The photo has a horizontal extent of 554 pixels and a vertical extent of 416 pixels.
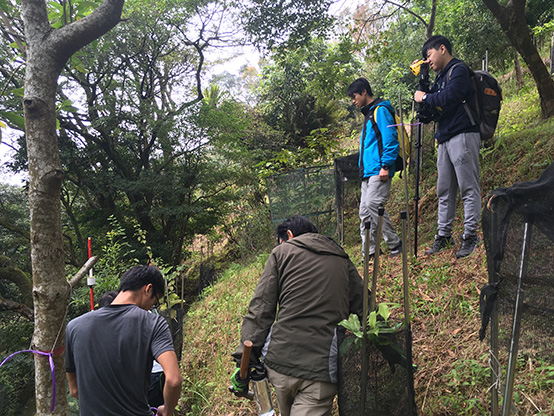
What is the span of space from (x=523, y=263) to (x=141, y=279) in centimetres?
194

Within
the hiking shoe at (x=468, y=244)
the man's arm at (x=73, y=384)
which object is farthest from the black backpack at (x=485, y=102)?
the man's arm at (x=73, y=384)

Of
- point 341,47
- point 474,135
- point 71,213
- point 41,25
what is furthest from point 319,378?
point 71,213

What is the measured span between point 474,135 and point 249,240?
6340mm

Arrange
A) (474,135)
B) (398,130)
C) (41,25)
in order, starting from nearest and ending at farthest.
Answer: (41,25)
(474,135)
(398,130)

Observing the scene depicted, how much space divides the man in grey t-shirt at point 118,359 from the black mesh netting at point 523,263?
5.18 feet

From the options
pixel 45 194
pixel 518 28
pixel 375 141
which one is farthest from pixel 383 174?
pixel 518 28

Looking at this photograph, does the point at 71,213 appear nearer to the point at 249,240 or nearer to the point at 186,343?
the point at 249,240

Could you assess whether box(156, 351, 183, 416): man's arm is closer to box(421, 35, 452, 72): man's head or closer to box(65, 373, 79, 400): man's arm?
box(65, 373, 79, 400): man's arm

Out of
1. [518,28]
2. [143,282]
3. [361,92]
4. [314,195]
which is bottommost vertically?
[143,282]

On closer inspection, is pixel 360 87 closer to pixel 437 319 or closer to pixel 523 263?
pixel 437 319

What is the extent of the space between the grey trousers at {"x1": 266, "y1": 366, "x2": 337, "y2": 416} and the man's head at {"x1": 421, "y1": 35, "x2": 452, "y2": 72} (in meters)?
3.20

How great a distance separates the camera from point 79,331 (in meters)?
1.97

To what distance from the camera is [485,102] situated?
3508mm

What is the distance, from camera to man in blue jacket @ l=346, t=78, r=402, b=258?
3896mm
